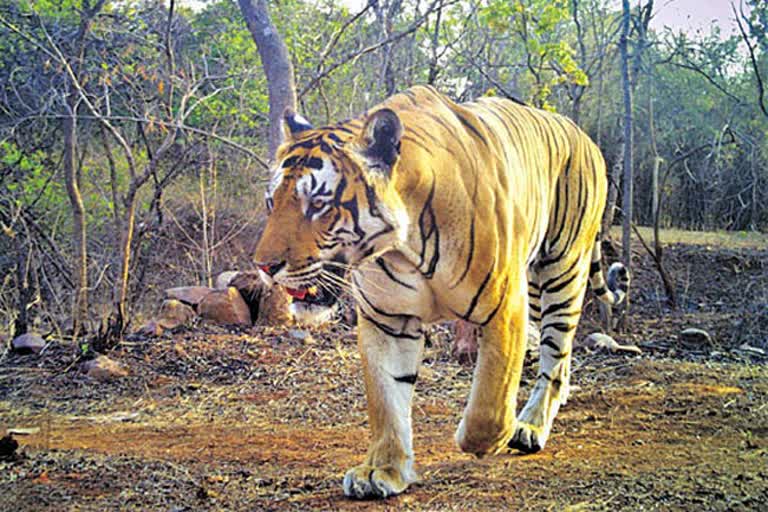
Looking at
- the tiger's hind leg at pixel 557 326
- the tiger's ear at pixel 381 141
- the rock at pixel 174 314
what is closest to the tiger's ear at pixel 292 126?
the tiger's ear at pixel 381 141

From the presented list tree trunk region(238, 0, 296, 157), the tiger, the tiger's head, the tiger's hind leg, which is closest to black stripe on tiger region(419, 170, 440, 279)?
the tiger

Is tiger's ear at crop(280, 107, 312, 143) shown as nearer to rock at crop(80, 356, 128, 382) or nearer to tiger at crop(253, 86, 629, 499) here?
tiger at crop(253, 86, 629, 499)

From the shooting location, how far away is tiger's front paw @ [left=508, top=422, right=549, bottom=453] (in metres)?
4.20

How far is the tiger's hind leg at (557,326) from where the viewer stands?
4.57m

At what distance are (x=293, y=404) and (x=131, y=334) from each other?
2557 mm

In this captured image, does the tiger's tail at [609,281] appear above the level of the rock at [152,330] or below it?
above

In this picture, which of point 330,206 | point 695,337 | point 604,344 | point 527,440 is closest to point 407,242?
point 330,206

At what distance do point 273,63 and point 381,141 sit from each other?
4.56 m

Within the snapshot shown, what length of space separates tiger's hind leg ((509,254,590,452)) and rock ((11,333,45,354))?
192 inches

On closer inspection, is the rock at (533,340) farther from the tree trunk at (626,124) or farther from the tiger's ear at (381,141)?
the tiger's ear at (381,141)

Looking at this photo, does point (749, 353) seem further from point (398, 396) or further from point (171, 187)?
point (171, 187)

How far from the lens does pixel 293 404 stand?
5.91m

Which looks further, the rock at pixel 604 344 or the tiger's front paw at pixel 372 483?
the rock at pixel 604 344

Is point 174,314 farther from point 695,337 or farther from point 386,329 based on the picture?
point 695,337
